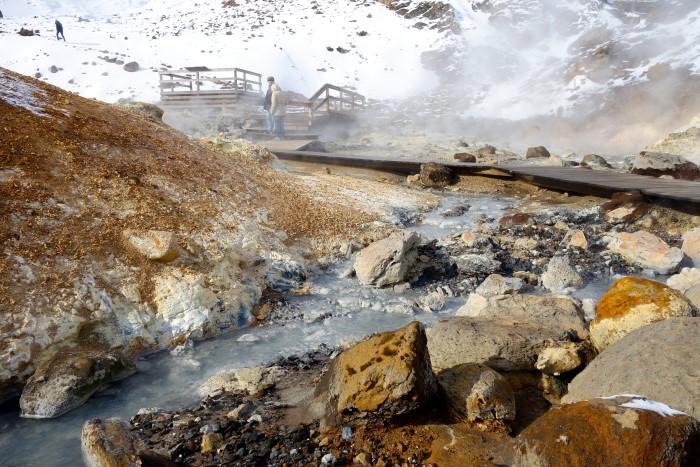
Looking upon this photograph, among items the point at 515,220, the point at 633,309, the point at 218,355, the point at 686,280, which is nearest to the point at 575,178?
the point at 515,220

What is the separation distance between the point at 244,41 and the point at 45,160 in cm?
2534

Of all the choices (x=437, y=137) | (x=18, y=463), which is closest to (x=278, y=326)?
(x=18, y=463)

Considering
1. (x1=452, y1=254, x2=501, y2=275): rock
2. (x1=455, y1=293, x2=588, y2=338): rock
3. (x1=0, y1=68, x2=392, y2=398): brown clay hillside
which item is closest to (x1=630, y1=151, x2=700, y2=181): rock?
(x1=452, y1=254, x2=501, y2=275): rock

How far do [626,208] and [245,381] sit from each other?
5368 mm

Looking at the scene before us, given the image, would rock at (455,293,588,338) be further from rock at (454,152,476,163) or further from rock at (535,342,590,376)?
rock at (454,152,476,163)

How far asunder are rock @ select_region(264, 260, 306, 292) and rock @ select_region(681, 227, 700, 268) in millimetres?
3555

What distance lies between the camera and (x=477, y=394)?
219cm

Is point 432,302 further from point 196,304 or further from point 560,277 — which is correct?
point 196,304

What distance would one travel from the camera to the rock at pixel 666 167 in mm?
7828

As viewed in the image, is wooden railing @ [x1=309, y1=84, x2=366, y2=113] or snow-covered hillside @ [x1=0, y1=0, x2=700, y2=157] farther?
wooden railing @ [x1=309, y1=84, x2=366, y2=113]

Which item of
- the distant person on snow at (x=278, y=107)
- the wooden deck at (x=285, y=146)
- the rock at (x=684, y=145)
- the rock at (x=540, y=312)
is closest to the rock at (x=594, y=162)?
the rock at (x=684, y=145)

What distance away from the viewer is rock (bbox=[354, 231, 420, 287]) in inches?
171

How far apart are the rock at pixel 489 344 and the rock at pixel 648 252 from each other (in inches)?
93.9

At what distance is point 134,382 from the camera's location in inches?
118
